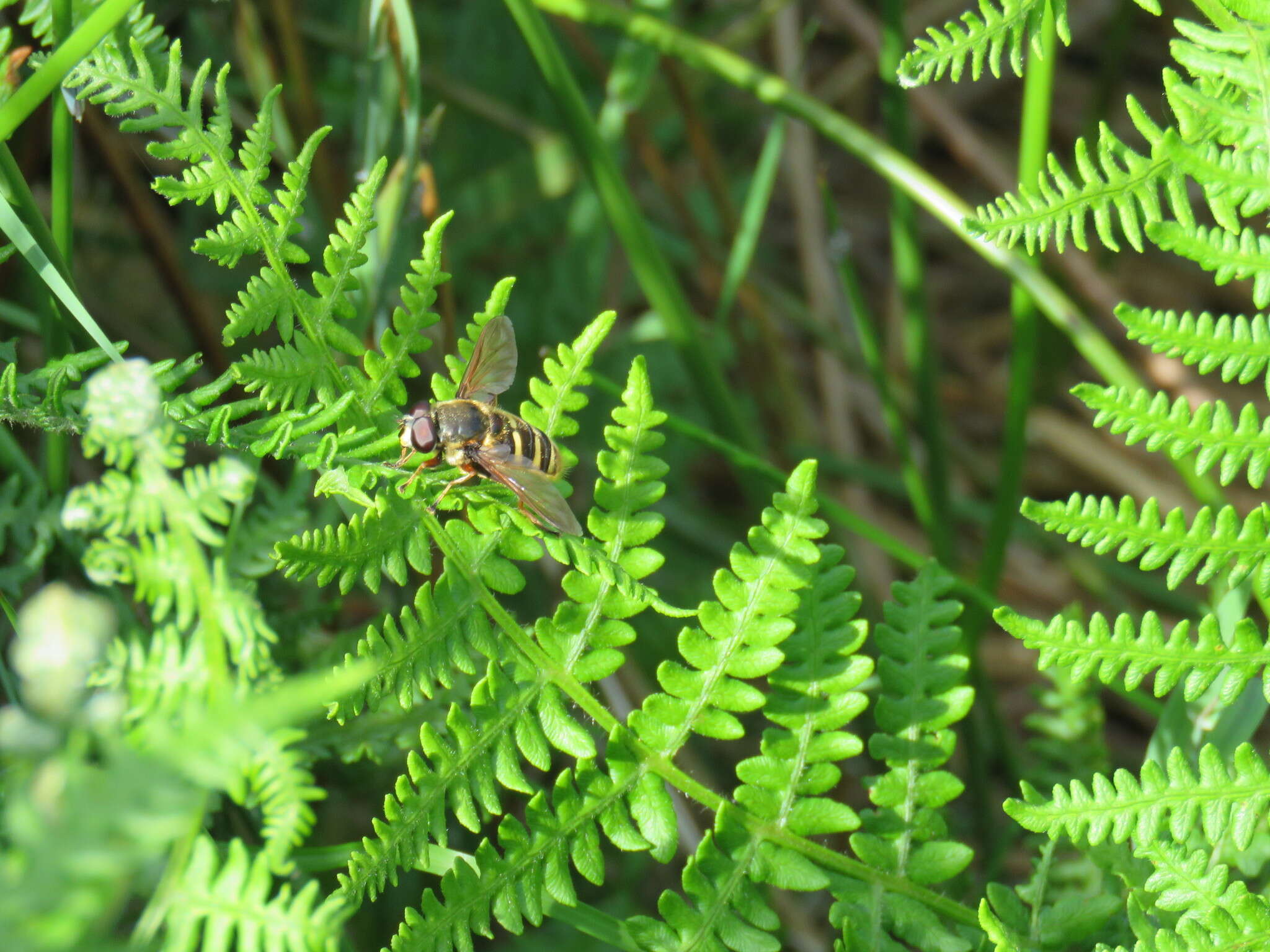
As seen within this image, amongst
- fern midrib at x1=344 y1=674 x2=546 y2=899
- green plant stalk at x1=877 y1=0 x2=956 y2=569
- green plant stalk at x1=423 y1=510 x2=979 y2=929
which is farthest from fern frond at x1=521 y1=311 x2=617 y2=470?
green plant stalk at x1=877 y1=0 x2=956 y2=569

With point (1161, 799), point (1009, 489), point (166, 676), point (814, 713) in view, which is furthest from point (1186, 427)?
point (166, 676)

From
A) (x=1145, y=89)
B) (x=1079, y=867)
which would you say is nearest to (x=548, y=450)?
(x=1079, y=867)

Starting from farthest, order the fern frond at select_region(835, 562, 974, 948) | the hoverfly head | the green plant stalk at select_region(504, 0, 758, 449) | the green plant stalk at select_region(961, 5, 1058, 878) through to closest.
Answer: the green plant stalk at select_region(961, 5, 1058, 878) → the green plant stalk at select_region(504, 0, 758, 449) → the hoverfly head → the fern frond at select_region(835, 562, 974, 948)

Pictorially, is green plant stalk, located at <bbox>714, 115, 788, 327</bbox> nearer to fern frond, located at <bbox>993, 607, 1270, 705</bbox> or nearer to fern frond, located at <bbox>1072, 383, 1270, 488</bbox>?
fern frond, located at <bbox>1072, 383, 1270, 488</bbox>

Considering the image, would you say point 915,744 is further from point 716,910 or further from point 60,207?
point 60,207

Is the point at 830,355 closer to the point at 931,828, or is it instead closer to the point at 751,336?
the point at 751,336
